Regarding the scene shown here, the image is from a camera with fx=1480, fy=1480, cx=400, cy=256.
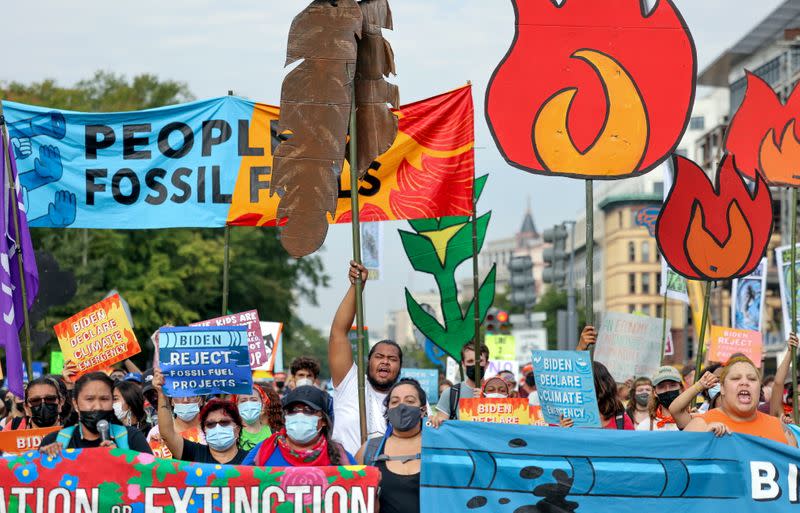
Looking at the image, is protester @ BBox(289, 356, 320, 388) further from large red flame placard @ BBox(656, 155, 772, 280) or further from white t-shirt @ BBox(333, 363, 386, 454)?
white t-shirt @ BBox(333, 363, 386, 454)

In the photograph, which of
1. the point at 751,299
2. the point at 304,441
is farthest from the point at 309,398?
the point at 751,299

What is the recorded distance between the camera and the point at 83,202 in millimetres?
12539

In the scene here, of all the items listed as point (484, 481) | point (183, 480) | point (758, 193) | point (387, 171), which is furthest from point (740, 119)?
point (183, 480)

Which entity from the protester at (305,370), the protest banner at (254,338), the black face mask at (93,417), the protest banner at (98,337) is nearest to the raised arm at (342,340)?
the black face mask at (93,417)

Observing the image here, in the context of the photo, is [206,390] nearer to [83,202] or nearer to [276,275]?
[83,202]

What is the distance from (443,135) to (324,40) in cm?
440

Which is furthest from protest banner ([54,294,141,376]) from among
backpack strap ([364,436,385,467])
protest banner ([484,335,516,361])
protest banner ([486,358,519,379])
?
protest banner ([484,335,516,361])

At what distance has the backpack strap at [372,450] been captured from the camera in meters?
6.89

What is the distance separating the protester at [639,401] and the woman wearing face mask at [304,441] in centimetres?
380

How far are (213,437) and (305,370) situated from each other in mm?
4812

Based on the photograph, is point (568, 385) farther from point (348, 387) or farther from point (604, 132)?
point (604, 132)

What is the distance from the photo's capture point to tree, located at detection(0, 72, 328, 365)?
151 feet

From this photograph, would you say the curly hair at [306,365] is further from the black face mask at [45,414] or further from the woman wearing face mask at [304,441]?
the woman wearing face mask at [304,441]

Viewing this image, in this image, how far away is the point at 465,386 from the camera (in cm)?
1139
